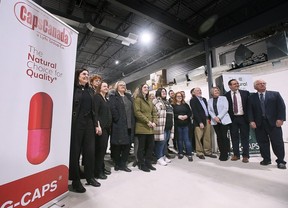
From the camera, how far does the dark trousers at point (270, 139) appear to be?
2.73 meters

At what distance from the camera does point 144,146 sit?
8.98 feet

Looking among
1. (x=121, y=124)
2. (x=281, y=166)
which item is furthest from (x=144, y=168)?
(x=281, y=166)

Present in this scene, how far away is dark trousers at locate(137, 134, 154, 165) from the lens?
267 cm

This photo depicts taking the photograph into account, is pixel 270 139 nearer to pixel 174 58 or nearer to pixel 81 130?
pixel 81 130

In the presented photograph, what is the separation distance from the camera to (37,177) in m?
1.40

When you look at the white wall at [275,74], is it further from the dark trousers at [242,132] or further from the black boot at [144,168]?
the black boot at [144,168]

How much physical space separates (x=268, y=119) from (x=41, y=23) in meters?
3.34

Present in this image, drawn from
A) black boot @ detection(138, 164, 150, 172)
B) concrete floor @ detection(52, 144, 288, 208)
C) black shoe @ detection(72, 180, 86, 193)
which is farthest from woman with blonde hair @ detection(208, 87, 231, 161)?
black shoe @ detection(72, 180, 86, 193)

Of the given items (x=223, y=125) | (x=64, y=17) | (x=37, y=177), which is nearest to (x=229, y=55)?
(x=223, y=125)

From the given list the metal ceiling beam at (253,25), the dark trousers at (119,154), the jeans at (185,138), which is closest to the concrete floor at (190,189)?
the dark trousers at (119,154)

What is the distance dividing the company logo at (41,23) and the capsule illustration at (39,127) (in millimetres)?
548

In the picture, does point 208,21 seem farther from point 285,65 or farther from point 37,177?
point 37,177

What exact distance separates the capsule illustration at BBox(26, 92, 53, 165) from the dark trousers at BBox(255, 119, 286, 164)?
3.18 meters

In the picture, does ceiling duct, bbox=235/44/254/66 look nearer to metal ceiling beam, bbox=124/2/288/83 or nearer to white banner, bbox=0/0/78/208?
metal ceiling beam, bbox=124/2/288/83
